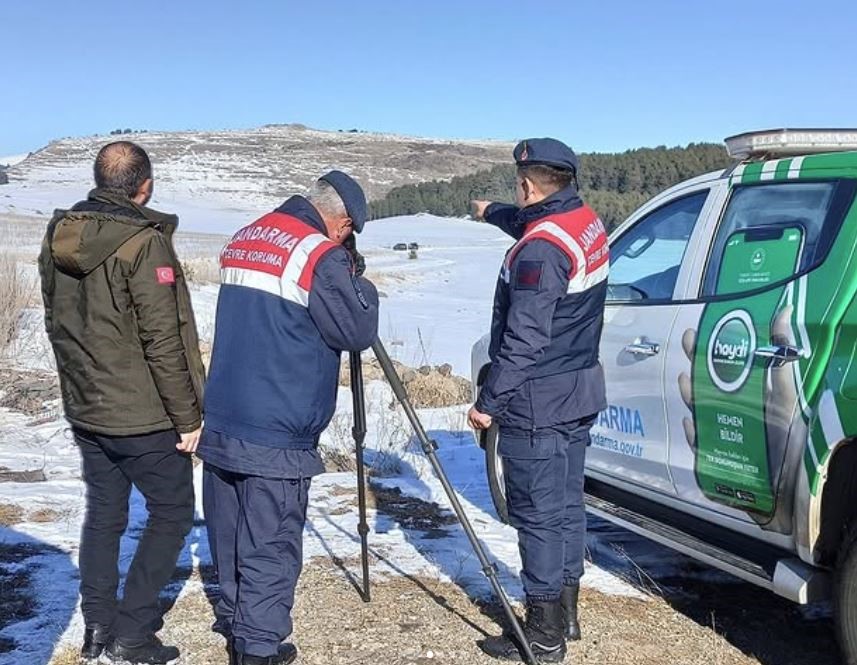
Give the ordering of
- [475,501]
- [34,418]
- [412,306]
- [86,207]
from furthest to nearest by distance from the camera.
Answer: [412,306] < [34,418] < [475,501] < [86,207]

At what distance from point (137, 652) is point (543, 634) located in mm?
1593

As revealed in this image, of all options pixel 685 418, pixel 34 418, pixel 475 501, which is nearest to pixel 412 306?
pixel 34 418

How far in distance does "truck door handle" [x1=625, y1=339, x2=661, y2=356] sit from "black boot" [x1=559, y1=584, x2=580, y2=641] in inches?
43.8

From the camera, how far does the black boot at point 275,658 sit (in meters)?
3.51

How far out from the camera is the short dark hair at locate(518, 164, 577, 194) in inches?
146

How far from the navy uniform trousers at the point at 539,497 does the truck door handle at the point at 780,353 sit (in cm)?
77

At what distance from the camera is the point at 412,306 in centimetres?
1931

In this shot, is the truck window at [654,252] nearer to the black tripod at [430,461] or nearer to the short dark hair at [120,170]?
the black tripod at [430,461]

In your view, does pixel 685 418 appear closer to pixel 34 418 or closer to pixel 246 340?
pixel 246 340

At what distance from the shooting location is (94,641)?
377 centimetres

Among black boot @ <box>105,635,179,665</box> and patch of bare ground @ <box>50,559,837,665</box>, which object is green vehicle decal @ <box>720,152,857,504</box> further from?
black boot @ <box>105,635,179,665</box>

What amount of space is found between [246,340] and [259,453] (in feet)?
1.31

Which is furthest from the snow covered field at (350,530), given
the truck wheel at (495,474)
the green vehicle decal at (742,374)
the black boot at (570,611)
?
the green vehicle decal at (742,374)

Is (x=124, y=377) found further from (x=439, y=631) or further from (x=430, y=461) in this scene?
(x=439, y=631)
